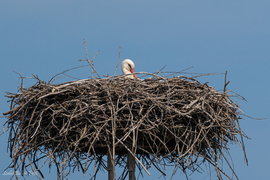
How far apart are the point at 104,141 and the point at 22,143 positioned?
105cm

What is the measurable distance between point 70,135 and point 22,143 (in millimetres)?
659

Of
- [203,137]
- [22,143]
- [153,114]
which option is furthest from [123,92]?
[22,143]

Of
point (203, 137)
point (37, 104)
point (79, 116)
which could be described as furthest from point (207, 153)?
point (37, 104)

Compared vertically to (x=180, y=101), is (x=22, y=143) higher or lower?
lower

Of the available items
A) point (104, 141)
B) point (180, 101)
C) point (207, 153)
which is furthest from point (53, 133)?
point (207, 153)

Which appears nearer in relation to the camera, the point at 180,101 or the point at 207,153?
the point at 180,101

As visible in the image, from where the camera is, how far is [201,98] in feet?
18.0

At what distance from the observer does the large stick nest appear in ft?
17.3

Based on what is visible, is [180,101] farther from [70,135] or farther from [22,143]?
[22,143]

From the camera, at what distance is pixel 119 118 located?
5.32 m

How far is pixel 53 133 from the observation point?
5617mm

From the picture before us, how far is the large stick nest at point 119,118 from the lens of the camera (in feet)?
17.3

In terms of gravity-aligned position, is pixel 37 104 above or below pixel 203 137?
above

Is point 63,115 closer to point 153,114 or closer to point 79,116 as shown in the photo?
point 79,116
